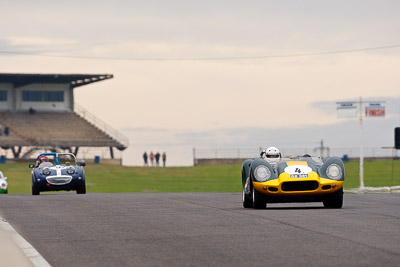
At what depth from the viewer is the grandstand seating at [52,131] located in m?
82.3

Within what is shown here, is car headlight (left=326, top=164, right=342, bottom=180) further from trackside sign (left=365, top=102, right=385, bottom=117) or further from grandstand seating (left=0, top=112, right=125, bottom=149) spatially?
grandstand seating (left=0, top=112, right=125, bottom=149)

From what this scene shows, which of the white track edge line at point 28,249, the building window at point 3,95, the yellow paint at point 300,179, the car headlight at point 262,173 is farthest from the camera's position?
the building window at point 3,95

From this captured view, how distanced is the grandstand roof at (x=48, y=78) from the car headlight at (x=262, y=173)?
68.9 meters

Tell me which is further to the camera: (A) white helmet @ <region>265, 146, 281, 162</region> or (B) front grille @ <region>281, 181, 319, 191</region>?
(A) white helmet @ <region>265, 146, 281, 162</region>

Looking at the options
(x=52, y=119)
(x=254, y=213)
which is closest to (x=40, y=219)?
(x=254, y=213)

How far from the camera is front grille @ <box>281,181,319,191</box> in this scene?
17.7m

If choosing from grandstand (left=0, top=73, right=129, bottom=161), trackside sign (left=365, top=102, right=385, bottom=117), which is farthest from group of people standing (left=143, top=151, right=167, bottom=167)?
trackside sign (left=365, top=102, right=385, bottom=117)

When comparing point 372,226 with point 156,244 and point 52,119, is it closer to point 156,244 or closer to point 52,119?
point 156,244

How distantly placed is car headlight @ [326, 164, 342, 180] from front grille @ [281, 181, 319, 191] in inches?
13.3

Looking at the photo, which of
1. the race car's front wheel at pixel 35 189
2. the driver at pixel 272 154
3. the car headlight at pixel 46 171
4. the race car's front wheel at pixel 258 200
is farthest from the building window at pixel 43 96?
the race car's front wheel at pixel 258 200

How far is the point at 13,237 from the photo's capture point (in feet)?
37.3

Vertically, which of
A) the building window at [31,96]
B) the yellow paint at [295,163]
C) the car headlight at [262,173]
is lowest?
the car headlight at [262,173]

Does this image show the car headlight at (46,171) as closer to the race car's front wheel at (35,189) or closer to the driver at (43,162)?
the driver at (43,162)

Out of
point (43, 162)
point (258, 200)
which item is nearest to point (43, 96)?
point (43, 162)
